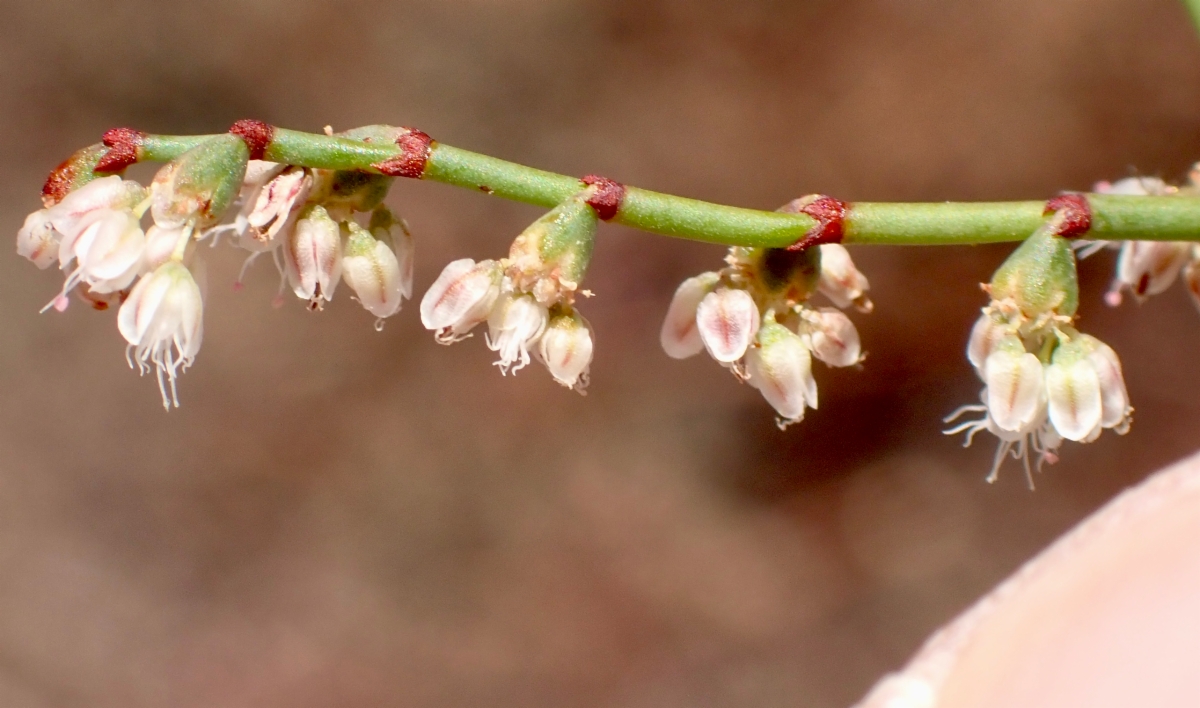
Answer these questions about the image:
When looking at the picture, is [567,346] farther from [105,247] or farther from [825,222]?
[105,247]

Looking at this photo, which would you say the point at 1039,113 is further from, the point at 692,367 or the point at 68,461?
the point at 68,461

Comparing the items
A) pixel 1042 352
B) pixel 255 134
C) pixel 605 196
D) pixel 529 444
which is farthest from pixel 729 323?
Answer: pixel 529 444

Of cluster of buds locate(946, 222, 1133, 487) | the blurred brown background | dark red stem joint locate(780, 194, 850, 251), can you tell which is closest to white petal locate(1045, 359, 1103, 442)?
cluster of buds locate(946, 222, 1133, 487)

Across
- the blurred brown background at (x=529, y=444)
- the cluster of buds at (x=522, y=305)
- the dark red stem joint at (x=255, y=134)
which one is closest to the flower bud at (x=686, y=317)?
the cluster of buds at (x=522, y=305)

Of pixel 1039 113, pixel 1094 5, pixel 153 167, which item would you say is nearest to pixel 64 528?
pixel 153 167

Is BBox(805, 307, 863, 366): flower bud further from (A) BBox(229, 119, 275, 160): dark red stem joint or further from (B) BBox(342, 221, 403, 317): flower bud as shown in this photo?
(A) BBox(229, 119, 275, 160): dark red stem joint

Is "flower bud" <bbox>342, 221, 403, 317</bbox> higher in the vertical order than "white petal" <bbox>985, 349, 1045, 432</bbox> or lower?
higher
